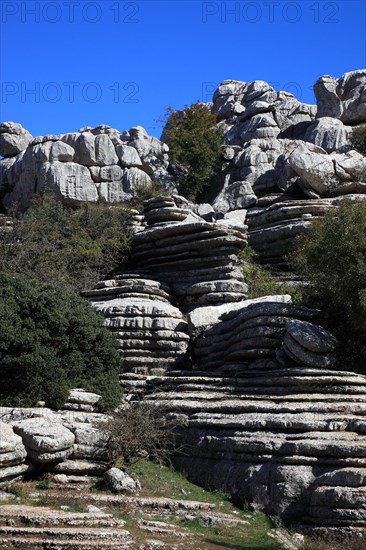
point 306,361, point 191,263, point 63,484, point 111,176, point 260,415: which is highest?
point 111,176

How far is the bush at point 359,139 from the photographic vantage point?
4153 cm

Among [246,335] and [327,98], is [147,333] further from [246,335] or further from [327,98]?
[327,98]

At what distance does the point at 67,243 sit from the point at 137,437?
15.0 metres

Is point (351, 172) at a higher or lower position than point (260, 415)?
higher

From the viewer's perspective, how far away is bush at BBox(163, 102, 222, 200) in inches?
1663

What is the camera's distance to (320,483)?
14.0m

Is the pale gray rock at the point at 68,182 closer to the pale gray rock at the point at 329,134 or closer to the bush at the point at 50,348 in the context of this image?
the pale gray rock at the point at 329,134

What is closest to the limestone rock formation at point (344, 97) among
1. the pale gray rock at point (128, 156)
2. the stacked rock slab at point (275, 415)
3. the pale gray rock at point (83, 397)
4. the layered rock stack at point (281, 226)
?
the layered rock stack at point (281, 226)

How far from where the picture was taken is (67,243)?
29.8 m

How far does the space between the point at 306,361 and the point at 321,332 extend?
922mm

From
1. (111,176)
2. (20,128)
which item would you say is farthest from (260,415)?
(20,128)

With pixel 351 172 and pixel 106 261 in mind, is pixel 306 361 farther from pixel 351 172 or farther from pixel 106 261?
pixel 351 172

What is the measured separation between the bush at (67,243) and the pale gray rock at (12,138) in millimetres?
9143

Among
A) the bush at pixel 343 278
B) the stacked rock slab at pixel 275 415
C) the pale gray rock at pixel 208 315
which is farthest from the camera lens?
the pale gray rock at pixel 208 315
